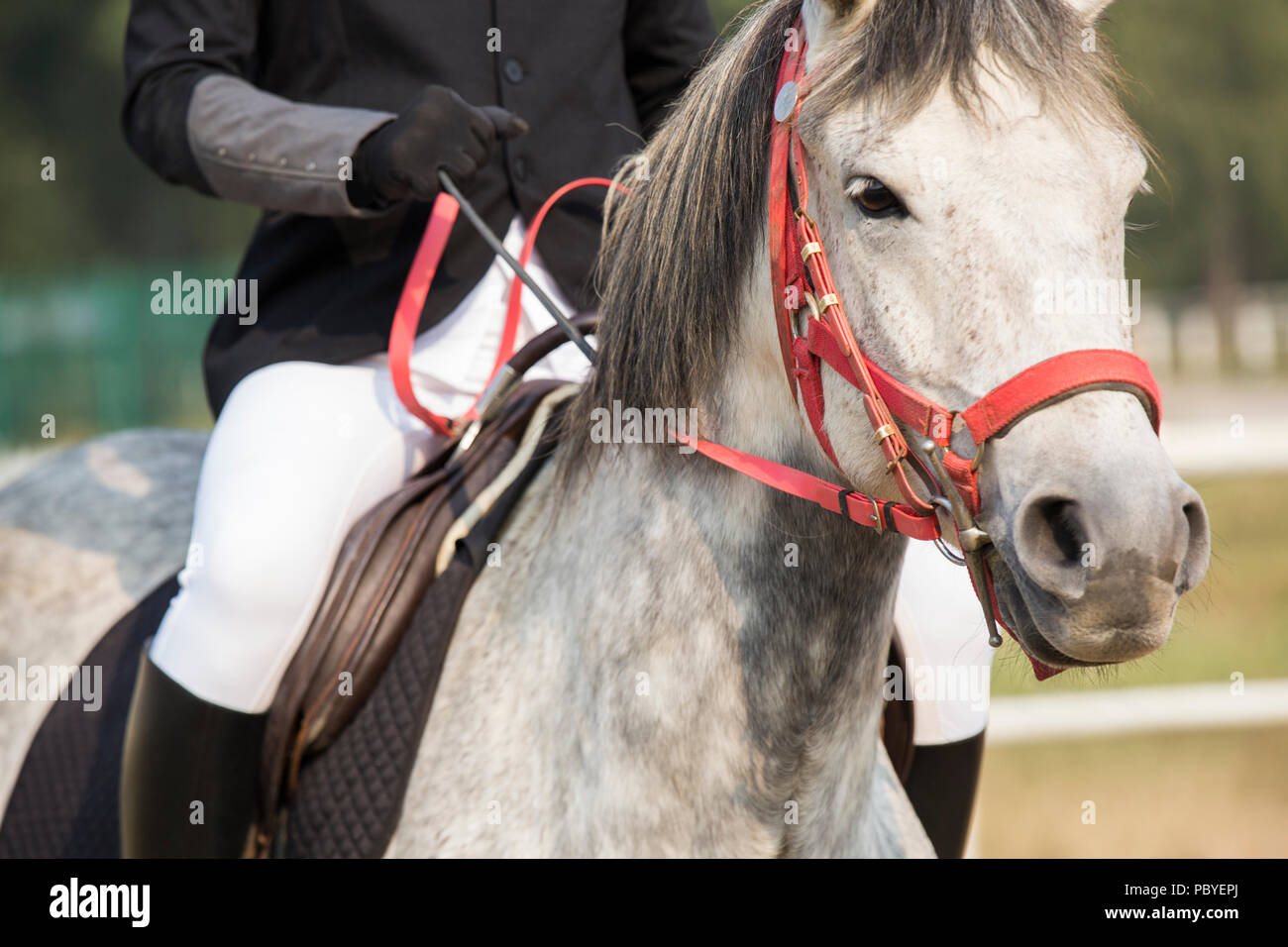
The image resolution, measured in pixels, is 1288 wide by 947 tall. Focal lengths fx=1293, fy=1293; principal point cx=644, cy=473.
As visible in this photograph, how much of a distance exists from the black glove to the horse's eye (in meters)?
0.85

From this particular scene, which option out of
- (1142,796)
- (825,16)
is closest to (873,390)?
(825,16)

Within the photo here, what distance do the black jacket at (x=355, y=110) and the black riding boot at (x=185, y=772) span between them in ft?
2.08

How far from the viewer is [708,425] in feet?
6.19

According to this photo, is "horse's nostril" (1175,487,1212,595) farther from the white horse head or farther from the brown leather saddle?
the brown leather saddle

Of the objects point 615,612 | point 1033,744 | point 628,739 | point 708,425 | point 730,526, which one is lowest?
point 1033,744

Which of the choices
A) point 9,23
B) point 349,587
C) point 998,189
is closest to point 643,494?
point 349,587

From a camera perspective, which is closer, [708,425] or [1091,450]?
[1091,450]

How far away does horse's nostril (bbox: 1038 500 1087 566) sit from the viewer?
1.42 m

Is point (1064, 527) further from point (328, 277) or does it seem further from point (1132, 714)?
point (1132, 714)

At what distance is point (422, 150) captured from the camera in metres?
2.13

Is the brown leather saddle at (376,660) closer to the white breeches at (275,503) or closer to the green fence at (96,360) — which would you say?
the white breeches at (275,503)

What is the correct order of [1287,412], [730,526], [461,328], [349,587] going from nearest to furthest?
[730,526] → [349,587] → [461,328] → [1287,412]
